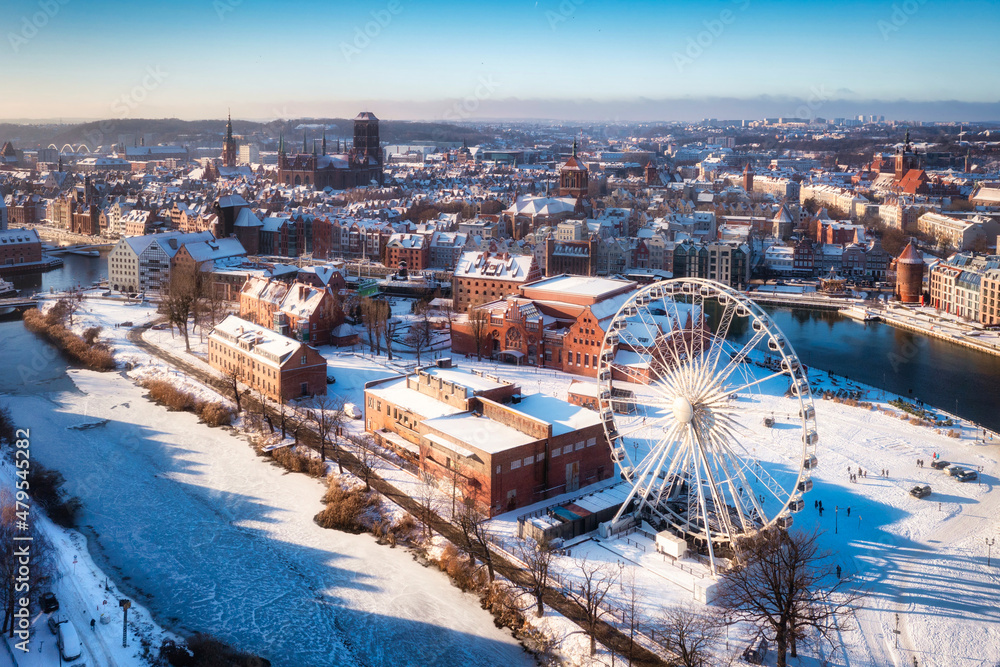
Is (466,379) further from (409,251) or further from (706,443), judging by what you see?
(409,251)

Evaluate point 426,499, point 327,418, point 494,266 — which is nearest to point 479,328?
point 494,266

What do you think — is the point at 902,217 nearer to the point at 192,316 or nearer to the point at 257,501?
the point at 192,316

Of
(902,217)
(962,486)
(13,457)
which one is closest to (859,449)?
(962,486)

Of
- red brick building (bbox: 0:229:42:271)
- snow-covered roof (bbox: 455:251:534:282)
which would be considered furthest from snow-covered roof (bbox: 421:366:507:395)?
red brick building (bbox: 0:229:42:271)

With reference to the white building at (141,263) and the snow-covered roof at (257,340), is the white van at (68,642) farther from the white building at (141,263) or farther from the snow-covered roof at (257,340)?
the white building at (141,263)

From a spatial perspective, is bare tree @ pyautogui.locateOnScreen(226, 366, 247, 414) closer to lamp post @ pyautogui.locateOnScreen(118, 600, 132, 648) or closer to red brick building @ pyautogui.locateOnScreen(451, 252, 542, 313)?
lamp post @ pyautogui.locateOnScreen(118, 600, 132, 648)

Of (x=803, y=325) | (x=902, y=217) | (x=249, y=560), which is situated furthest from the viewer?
(x=902, y=217)
